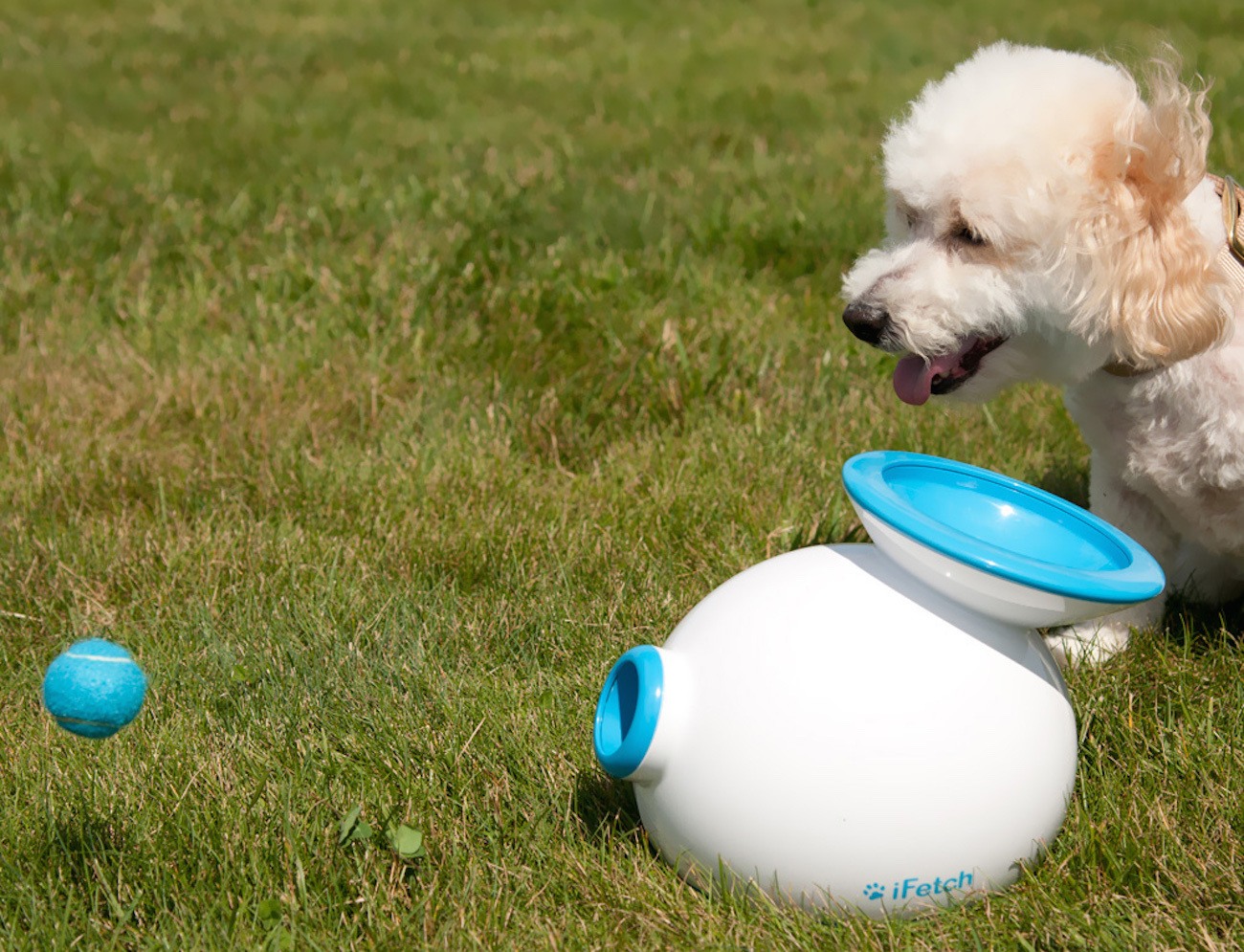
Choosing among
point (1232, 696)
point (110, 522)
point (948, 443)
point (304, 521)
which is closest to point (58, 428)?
point (110, 522)

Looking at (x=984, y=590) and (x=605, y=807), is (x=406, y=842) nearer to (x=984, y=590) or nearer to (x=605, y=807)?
(x=605, y=807)

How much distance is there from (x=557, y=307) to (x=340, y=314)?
2.25ft

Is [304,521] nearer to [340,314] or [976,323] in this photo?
[340,314]

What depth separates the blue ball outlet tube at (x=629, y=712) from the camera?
5.92ft

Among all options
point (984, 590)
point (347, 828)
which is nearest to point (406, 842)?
point (347, 828)

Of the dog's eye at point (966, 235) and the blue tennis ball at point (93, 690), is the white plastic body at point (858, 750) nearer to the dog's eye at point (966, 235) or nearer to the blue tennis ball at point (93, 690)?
the blue tennis ball at point (93, 690)

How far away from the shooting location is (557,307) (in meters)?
4.05

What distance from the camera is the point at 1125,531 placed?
266 cm

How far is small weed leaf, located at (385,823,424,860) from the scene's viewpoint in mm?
1943

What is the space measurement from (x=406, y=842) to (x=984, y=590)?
0.90 m

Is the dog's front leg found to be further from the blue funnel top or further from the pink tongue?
the blue funnel top

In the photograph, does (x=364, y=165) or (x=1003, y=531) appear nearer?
(x=1003, y=531)

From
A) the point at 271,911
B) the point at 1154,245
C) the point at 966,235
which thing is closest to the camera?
the point at 271,911

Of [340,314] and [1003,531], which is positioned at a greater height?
[1003,531]
